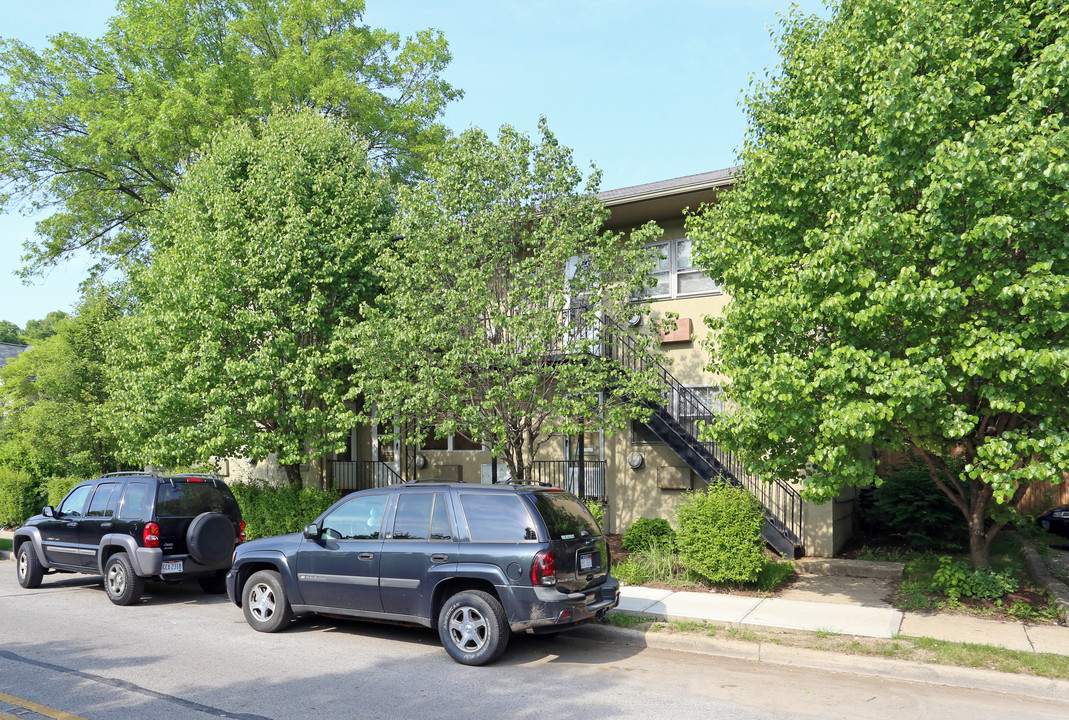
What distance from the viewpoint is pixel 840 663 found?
7543 millimetres

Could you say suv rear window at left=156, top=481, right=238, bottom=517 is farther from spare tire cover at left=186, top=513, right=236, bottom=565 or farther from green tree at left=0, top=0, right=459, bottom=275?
green tree at left=0, top=0, right=459, bottom=275

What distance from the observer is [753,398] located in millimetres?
9125

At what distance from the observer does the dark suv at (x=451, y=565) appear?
24.2 feet

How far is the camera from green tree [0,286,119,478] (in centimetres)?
1845

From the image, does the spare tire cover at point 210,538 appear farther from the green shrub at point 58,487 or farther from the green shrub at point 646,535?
the green shrub at point 58,487

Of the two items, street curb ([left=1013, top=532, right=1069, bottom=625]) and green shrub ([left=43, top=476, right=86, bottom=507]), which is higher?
green shrub ([left=43, top=476, right=86, bottom=507])

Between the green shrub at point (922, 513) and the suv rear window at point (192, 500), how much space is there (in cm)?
1128

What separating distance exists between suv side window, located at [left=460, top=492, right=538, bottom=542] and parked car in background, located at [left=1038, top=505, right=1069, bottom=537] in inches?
617

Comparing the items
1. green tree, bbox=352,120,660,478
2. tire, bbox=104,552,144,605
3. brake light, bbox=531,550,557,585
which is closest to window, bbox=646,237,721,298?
green tree, bbox=352,120,660,478

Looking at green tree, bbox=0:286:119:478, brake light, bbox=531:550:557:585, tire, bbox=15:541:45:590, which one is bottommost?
tire, bbox=15:541:45:590

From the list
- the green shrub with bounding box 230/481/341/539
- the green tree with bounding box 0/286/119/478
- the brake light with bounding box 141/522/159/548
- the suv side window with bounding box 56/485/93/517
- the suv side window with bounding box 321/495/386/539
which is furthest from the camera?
the green tree with bounding box 0/286/119/478

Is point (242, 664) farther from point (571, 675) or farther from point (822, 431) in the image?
point (822, 431)

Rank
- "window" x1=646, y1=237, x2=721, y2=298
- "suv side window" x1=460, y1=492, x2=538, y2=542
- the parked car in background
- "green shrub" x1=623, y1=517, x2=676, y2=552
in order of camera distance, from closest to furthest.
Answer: "suv side window" x1=460, y1=492, x2=538, y2=542 < "green shrub" x1=623, y1=517, x2=676, y2=552 < "window" x1=646, y1=237, x2=721, y2=298 < the parked car in background

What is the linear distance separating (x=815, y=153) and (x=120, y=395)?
13025 millimetres
